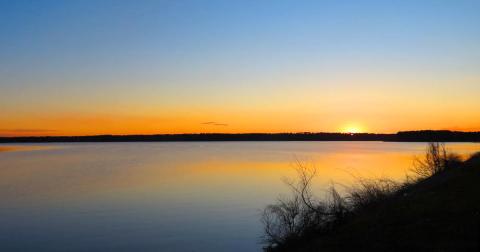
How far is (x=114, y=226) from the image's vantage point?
59.7 ft

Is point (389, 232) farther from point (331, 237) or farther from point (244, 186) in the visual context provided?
point (244, 186)

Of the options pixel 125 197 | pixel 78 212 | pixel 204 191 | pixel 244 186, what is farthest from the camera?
pixel 244 186

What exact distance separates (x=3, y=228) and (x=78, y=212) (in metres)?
3.97

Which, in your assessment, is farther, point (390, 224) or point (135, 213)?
point (135, 213)

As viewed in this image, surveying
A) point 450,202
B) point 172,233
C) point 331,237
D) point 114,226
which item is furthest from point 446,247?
point 114,226

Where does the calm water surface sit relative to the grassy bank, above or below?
below

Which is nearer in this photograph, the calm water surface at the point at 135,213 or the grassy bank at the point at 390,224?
the grassy bank at the point at 390,224

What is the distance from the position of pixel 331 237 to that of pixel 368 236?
1.23 meters

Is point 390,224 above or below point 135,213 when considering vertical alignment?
above

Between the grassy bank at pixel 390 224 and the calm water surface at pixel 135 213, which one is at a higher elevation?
the grassy bank at pixel 390 224

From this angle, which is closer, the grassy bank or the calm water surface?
the grassy bank

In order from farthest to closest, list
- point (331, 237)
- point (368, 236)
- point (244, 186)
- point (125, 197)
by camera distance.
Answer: point (244, 186) < point (125, 197) < point (331, 237) < point (368, 236)

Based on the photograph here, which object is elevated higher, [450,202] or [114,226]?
[450,202]

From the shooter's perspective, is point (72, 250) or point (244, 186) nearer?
point (72, 250)
